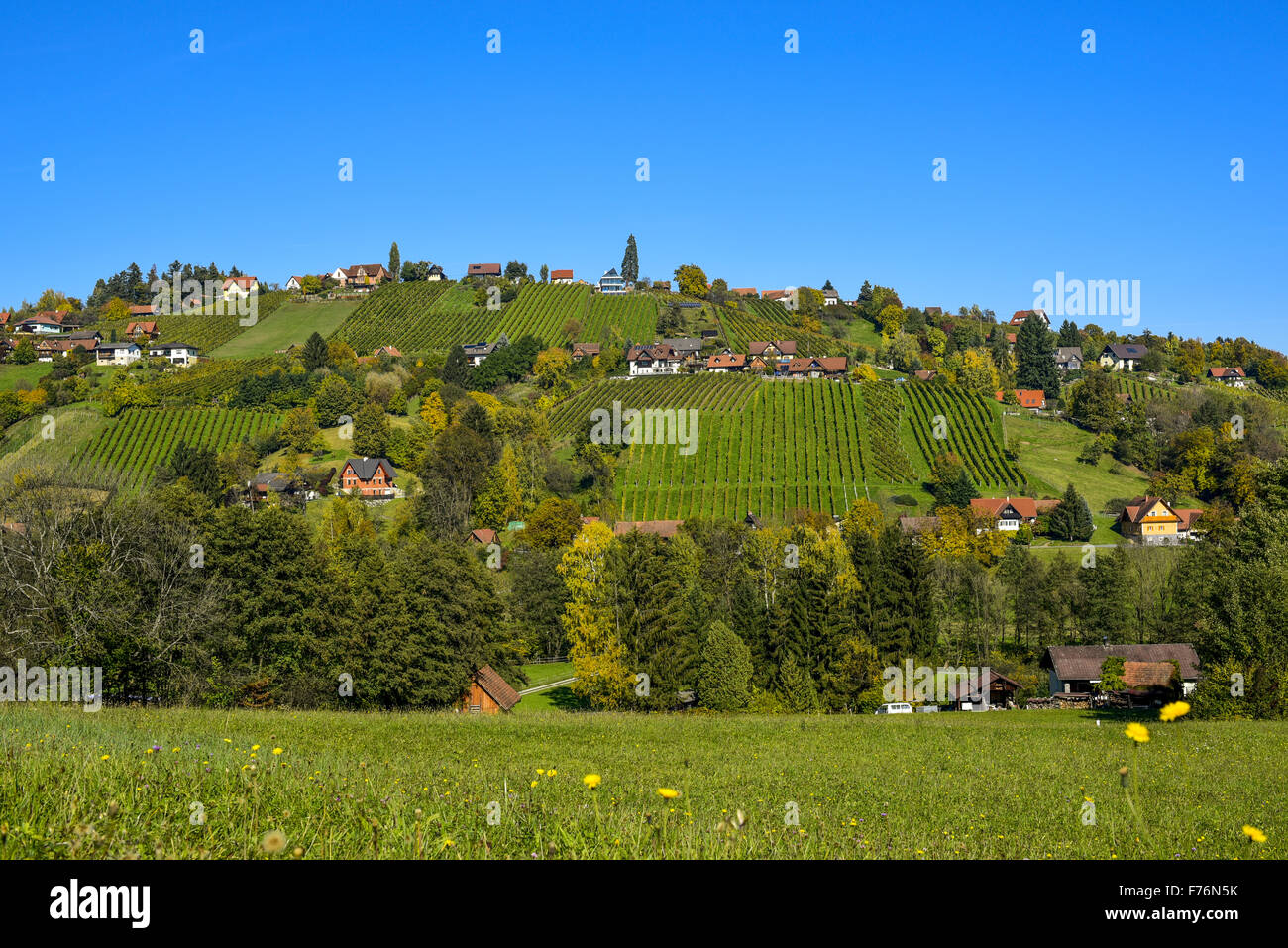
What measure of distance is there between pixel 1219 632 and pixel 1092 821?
33.7 metres

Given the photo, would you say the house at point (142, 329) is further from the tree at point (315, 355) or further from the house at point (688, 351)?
the house at point (688, 351)

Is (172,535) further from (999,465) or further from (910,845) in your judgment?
(999,465)

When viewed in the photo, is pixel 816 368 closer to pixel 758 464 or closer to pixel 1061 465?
pixel 1061 465

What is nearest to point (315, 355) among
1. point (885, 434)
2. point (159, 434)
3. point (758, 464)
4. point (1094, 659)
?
point (159, 434)

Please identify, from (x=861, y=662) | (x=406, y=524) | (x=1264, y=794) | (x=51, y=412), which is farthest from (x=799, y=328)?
(x=1264, y=794)

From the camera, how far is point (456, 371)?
5349 inches

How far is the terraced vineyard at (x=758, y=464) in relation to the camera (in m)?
99.8

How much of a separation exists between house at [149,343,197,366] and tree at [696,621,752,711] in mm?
138565

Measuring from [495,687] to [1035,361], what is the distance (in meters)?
155

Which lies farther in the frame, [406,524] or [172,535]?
[406,524]

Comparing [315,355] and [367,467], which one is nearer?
[367,467]

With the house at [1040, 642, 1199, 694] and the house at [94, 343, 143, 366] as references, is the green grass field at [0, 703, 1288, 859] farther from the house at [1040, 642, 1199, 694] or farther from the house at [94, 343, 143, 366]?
the house at [94, 343, 143, 366]

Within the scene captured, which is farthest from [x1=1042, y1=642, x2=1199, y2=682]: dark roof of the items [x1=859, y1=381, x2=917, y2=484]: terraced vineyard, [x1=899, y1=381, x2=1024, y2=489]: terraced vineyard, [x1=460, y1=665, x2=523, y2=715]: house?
[x1=899, y1=381, x2=1024, y2=489]: terraced vineyard
